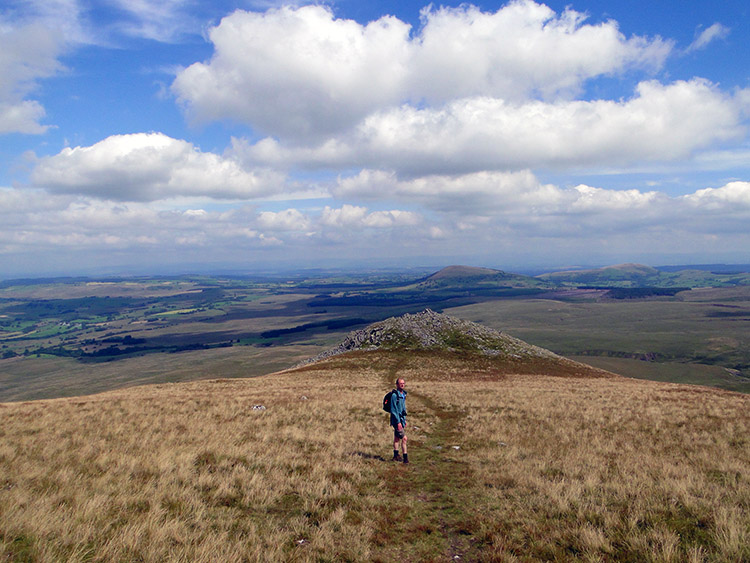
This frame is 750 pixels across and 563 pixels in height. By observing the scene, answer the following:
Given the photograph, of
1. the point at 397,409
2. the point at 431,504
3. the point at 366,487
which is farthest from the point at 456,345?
the point at 431,504

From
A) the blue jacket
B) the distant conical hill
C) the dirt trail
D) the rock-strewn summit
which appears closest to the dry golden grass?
the dirt trail

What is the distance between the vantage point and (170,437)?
1595 centimetres

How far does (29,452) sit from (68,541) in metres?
9.05

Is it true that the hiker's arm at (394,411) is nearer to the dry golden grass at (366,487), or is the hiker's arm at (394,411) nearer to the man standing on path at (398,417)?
the man standing on path at (398,417)

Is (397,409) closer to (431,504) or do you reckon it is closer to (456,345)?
(431,504)

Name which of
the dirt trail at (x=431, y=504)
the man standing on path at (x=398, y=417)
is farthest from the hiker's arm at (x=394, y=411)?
the dirt trail at (x=431, y=504)

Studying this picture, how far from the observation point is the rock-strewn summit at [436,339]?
209 feet

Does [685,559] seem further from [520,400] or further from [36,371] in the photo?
[36,371]

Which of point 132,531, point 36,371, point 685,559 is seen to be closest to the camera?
point 685,559

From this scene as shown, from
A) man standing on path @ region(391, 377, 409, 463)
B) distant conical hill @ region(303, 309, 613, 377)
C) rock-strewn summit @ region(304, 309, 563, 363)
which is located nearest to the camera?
man standing on path @ region(391, 377, 409, 463)

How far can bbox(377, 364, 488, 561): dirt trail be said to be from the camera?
27.3ft

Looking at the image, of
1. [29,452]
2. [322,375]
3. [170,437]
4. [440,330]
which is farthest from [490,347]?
[29,452]

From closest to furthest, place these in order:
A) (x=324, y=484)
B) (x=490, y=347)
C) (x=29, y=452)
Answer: (x=324, y=484)
(x=29, y=452)
(x=490, y=347)

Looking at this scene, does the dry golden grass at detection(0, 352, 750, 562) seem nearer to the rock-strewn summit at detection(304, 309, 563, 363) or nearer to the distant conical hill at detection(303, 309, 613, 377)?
the distant conical hill at detection(303, 309, 613, 377)
